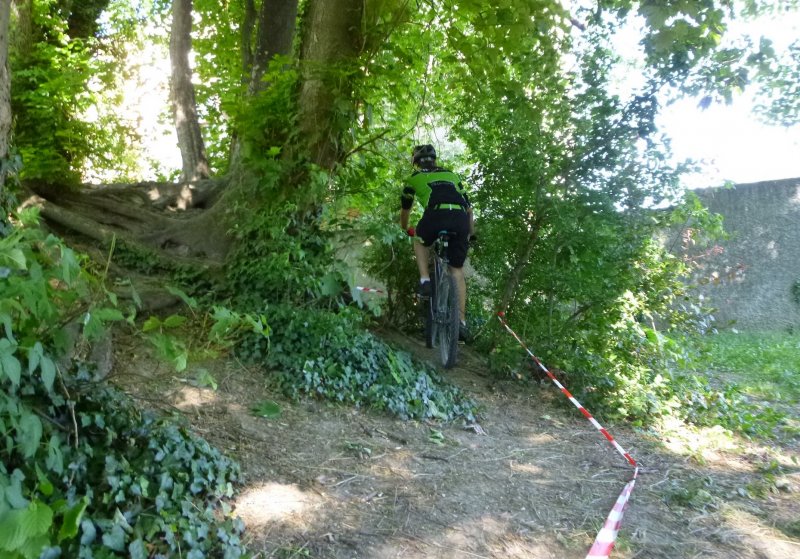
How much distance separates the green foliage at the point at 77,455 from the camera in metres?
2.20

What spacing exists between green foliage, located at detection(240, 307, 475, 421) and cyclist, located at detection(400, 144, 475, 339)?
3.56 feet

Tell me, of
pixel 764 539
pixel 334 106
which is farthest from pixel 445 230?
pixel 764 539

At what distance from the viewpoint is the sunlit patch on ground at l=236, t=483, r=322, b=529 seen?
311cm

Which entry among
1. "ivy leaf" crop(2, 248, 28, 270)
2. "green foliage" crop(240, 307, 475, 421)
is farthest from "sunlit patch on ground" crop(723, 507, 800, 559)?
"ivy leaf" crop(2, 248, 28, 270)

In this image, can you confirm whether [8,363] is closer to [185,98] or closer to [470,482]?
[470,482]

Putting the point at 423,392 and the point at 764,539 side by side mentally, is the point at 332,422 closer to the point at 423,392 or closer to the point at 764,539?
the point at 423,392

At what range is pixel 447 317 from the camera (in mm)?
6316

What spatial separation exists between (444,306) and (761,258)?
9.76 m

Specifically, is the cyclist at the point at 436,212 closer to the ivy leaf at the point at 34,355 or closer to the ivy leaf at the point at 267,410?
the ivy leaf at the point at 267,410

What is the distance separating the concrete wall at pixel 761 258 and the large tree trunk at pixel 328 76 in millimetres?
9433

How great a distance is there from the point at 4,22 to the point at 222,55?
962cm

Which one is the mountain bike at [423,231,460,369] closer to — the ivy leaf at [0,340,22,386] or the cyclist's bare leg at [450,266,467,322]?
the cyclist's bare leg at [450,266,467,322]

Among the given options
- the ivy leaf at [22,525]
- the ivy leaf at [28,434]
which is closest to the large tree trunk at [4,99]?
the ivy leaf at [28,434]

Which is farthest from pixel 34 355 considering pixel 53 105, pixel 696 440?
pixel 53 105
